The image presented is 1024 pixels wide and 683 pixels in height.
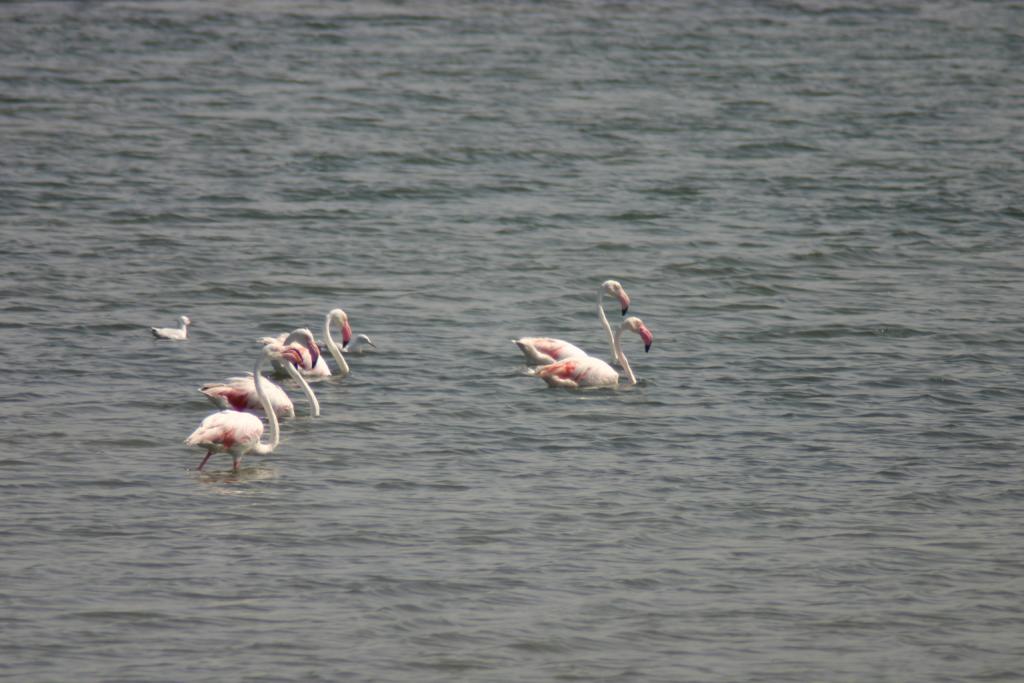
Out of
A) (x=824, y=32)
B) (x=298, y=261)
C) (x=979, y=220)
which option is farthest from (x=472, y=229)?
(x=824, y=32)

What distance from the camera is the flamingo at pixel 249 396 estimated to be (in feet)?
45.8

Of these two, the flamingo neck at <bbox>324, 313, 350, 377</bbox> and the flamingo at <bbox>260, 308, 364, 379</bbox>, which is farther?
the flamingo neck at <bbox>324, 313, 350, 377</bbox>

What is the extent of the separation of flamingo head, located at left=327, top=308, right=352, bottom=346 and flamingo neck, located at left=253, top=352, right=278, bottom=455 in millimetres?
2600

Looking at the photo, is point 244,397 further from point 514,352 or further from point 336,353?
point 514,352

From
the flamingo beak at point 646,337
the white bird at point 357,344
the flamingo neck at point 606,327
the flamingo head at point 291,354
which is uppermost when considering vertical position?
the flamingo head at point 291,354

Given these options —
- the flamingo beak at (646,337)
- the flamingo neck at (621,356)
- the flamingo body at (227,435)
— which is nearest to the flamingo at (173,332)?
the flamingo body at (227,435)

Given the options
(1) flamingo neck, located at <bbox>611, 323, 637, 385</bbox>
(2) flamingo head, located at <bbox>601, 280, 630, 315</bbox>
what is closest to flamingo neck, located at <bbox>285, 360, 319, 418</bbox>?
(1) flamingo neck, located at <bbox>611, 323, 637, 385</bbox>

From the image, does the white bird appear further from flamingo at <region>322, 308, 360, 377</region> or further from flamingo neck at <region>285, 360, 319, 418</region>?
flamingo neck at <region>285, 360, 319, 418</region>

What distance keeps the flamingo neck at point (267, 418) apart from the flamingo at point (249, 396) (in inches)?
7.0

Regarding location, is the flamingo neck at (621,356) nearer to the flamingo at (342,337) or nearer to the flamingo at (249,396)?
the flamingo at (342,337)

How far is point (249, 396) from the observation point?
14.1 meters

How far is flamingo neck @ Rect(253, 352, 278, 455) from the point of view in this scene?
12594 millimetres

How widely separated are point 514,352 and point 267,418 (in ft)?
12.2

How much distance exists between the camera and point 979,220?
74.0 feet
